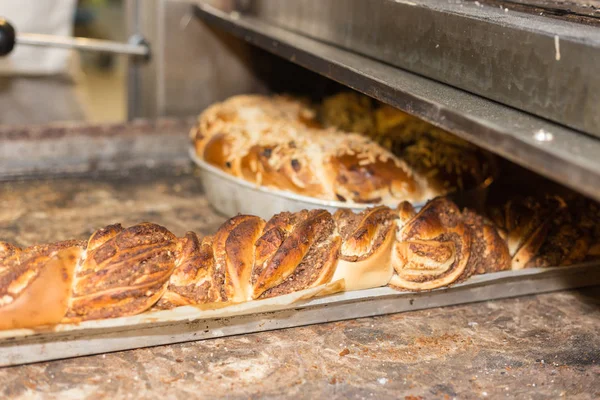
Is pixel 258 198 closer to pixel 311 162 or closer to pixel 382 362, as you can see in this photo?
pixel 311 162

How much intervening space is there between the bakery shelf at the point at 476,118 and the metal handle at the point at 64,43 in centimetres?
123

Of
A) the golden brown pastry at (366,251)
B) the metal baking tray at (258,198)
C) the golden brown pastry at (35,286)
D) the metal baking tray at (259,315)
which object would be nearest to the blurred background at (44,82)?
the metal baking tray at (258,198)

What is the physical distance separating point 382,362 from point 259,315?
38 cm

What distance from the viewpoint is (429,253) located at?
2008 millimetres

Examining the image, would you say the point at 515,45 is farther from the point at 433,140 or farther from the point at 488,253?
the point at 433,140

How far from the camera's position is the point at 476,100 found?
164 cm

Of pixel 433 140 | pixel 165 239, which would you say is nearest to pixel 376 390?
pixel 165 239

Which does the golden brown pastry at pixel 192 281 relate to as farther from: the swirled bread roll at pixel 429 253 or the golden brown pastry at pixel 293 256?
the swirled bread roll at pixel 429 253

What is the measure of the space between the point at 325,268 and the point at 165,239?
469mm

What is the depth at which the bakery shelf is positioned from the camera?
1.22 meters

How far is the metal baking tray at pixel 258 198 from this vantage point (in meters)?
2.50

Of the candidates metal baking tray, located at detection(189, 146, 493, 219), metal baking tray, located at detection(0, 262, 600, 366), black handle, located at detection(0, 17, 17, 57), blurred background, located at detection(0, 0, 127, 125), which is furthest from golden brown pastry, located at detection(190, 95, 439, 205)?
blurred background, located at detection(0, 0, 127, 125)

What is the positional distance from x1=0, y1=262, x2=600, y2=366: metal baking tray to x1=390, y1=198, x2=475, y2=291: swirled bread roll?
0.19ft

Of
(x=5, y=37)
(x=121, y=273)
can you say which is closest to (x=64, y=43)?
(x=5, y=37)
